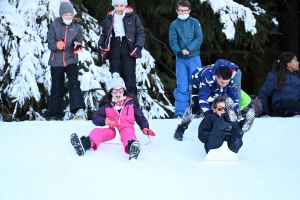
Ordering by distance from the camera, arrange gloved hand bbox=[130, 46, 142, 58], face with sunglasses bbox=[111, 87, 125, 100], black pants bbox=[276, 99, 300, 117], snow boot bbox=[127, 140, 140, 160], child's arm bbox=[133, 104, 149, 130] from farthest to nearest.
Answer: black pants bbox=[276, 99, 300, 117]
gloved hand bbox=[130, 46, 142, 58]
face with sunglasses bbox=[111, 87, 125, 100]
child's arm bbox=[133, 104, 149, 130]
snow boot bbox=[127, 140, 140, 160]

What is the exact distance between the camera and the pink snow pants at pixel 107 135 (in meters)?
6.03

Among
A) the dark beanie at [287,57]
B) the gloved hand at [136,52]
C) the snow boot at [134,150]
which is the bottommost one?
the snow boot at [134,150]

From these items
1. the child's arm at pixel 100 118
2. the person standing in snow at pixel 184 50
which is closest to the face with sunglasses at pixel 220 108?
the child's arm at pixel 100 118

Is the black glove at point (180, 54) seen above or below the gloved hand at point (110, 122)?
above

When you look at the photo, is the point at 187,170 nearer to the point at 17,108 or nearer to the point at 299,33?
the point at 17,108

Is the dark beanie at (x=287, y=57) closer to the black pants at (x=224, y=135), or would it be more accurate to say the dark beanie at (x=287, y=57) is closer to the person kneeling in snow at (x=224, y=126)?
the person kneeling in snow at (x=224, y=126)

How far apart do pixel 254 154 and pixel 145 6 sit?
17.9 ft

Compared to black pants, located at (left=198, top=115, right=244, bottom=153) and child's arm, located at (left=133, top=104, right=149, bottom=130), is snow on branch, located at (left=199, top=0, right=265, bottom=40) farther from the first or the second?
black pants, located at (left=198, top=115, right=244, bottom=153)

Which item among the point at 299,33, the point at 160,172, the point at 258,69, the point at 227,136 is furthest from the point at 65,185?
the point at 299,33

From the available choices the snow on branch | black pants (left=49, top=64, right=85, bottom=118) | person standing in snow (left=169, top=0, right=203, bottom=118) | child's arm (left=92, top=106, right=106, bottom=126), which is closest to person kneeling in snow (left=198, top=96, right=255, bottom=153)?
child's arm (left=92, top=106, right=106, bottom=126)

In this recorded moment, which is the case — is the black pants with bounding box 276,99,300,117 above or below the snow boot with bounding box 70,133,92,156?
below

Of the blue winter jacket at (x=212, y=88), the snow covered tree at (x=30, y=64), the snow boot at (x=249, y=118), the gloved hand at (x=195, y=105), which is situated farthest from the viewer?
the snow covered tree at (x=30, y=64)

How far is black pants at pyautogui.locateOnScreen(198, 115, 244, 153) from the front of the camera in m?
5.69

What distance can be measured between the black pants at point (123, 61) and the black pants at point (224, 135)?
213 cm
